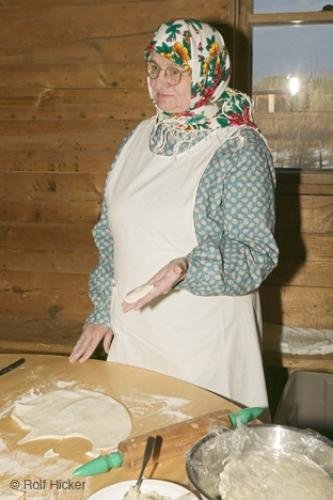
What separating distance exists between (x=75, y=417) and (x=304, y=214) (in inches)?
79.4

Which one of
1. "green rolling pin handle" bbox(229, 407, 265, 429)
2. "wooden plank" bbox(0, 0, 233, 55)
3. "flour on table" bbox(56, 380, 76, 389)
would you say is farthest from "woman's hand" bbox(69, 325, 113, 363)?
"wooden plank" bbox(0, 0, 233, 55)

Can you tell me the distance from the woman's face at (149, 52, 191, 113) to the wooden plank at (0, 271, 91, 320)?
1664mm

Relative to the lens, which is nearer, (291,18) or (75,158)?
(291,18)

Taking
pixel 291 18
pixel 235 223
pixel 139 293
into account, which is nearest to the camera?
pixel 139 293

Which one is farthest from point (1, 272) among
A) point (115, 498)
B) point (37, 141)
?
point (115, 498)

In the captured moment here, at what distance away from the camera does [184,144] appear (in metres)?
1.56

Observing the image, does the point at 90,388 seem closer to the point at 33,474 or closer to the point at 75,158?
the point at 33,474

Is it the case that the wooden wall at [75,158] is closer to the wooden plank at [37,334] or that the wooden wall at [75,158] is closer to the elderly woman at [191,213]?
the wooden plank at [37,334]

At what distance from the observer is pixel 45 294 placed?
312 centimetres

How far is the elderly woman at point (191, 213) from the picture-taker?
4.66ft

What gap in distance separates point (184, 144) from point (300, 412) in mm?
1519

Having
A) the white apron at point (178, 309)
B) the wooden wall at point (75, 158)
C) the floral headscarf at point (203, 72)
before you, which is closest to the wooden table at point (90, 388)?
the white apron at point (178, 309)

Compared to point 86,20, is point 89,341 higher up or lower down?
lower down

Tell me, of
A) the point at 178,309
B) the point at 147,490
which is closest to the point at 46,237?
the point at 178,309
